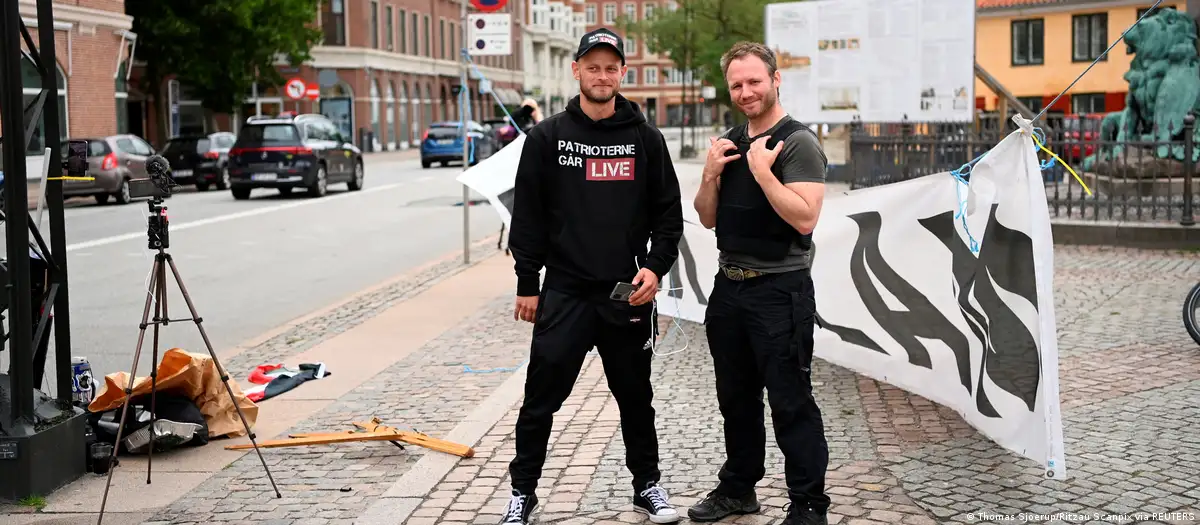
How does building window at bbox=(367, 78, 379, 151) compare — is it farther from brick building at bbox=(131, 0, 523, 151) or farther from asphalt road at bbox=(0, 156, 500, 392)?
asphalt road at bbox=(0, 156, 500, 392)

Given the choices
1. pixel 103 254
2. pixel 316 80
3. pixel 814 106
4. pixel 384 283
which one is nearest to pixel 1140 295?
pixel 384 283

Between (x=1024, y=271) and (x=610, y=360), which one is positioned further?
(x=1024, y=271)

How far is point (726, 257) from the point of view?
4828 mm

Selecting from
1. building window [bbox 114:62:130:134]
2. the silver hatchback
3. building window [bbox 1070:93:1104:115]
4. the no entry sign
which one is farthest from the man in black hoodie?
building window [bbox 1070:93:1104:115]

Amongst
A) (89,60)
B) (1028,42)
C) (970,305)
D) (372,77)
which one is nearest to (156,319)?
(970,305)

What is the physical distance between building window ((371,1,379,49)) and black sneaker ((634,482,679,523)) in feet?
204

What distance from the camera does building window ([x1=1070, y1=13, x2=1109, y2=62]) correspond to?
4835 centimetres

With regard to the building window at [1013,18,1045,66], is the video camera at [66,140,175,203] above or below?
below

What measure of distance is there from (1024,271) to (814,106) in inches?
611


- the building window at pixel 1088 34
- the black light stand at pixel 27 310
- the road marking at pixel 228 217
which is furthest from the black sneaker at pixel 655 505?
the building window at pixel 1088 34

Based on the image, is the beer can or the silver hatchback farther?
the silver hatchback

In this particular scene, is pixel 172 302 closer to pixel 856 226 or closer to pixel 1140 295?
pixel 856 226

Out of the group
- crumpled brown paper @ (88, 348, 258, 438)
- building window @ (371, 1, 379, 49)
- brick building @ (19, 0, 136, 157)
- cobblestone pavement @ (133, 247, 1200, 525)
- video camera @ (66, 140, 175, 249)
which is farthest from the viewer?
building window @ (371, 1, 379, 49)

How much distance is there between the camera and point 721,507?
4965 mm
